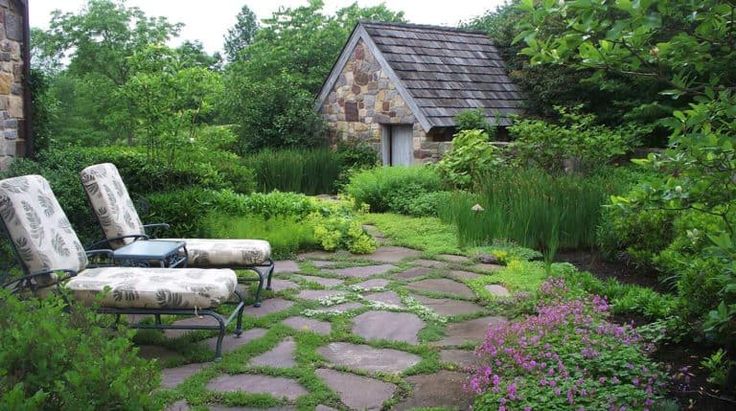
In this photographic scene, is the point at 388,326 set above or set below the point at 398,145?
below

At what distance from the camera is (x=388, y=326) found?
199 inches

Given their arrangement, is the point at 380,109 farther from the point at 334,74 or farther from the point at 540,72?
the point at 540,72

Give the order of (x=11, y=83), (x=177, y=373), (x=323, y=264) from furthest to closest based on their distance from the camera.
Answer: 1. (x=11, y=83)
2. (x=323, y=264)
3. (x=177, y=373)

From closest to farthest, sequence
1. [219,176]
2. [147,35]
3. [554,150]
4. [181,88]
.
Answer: [181,88], [219,176], [554,150], [147,35]

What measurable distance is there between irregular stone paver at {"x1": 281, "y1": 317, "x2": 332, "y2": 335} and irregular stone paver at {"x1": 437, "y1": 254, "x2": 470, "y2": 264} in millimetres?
2368

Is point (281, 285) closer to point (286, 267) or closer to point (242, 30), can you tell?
point (286, 267)

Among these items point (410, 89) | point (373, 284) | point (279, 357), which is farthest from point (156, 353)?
point (410, 89)

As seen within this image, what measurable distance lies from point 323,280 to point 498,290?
1.62 meters

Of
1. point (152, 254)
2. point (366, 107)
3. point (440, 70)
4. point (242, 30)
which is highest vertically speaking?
point (242, 30)

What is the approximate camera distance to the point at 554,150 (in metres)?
10.5

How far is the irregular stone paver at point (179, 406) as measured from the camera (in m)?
3.58

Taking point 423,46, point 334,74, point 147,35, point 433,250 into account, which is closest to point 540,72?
point 423,46

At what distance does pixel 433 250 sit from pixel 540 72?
8.20 m

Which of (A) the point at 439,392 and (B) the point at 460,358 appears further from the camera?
(B) the point at 460,358
